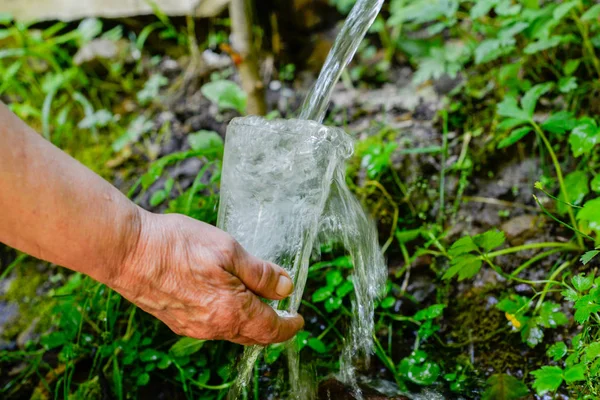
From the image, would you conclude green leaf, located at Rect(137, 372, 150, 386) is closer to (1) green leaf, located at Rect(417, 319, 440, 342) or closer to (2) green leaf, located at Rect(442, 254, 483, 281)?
(1) green leaf, located at Rect(417, 319, 440, 342)

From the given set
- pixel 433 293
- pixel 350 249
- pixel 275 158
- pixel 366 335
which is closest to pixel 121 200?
pixel 275 158

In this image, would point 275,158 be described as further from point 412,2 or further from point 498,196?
point 412,2

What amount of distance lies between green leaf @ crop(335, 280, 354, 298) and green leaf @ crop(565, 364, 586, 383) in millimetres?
760

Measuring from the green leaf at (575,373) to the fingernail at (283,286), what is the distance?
77 cm

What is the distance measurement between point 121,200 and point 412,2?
2286 millimetres

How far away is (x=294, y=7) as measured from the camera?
3.42 meters

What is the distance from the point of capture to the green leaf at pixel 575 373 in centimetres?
126

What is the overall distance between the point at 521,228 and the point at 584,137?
0.50 meters

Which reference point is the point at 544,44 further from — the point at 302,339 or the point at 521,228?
the point at 302,339

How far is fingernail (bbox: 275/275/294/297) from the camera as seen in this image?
4.52 feet

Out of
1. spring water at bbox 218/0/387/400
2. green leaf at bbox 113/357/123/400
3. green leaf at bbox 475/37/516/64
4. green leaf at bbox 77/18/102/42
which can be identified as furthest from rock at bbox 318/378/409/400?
green leaf at bbox 77/18/102/42

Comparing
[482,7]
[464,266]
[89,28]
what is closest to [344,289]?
[464,266]

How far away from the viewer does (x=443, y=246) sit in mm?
2055

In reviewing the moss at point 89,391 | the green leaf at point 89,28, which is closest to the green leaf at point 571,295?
the moss at point 89,391
